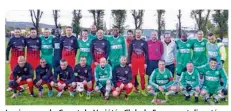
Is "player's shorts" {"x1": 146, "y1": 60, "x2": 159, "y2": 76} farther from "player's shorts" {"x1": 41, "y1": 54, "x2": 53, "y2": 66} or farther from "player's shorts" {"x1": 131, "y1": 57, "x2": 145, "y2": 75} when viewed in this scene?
"player's shorts" {"x1": 41, "y1": 54, "x2": 53, "y2": 66}

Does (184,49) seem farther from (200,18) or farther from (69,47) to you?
(69,47)

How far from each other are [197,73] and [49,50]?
3.36 meters

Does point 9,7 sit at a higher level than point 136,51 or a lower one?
higher

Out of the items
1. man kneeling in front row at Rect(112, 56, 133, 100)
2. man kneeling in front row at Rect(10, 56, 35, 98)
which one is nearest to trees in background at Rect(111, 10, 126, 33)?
man kneeling in front row at Rect(112, 56, 133, 100)

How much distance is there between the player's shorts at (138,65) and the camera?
1134cm

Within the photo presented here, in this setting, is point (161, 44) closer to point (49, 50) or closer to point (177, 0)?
point (177, 0)

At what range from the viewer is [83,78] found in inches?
438

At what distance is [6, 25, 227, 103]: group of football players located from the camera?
11023 millimetres

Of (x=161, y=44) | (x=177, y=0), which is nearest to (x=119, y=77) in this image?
(x=161, y=44)

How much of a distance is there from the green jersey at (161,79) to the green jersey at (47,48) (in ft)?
7.74

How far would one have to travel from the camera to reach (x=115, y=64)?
37.3 feet

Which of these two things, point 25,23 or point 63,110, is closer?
point 63,110

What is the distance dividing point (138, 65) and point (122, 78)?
0.54 m

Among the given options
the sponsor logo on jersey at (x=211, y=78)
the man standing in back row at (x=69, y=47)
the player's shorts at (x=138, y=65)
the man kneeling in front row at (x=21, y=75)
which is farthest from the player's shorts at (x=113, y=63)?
the sponsor logo on jersey at (x=211, y=78)
